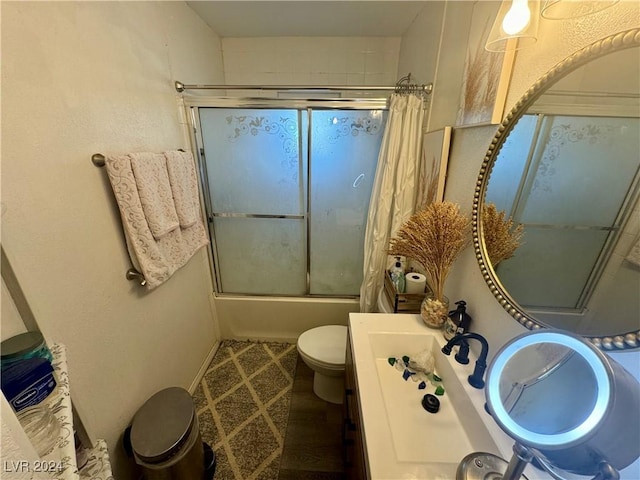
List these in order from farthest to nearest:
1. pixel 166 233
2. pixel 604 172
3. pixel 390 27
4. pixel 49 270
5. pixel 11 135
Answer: pixel 390 27
pixel 166 233
pixel 49 270
pixel 11 135
pixel 604 172

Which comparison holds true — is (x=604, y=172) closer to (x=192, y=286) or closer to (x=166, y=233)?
(x=166, y=233)

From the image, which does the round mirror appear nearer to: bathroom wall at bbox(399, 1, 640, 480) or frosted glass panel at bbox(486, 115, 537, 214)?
bathroom wall at bbox(399, 1, 640, 480)

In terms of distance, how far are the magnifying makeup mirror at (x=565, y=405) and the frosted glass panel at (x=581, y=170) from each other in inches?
11.4

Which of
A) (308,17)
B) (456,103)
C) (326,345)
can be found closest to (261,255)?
(326,345)

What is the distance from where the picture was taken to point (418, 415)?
0.82 meters

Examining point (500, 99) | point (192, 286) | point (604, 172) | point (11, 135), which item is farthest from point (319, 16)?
point (192, 286)

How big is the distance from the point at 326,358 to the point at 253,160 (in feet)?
4.61

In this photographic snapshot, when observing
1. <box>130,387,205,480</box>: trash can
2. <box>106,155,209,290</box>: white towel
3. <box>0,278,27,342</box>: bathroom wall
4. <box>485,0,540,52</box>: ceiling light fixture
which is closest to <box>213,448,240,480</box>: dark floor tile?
<box>130,387,205,480</box>: trash can

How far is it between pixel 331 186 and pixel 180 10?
137 cm

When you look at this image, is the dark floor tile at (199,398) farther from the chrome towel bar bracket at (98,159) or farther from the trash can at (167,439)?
the chrome towel bar bracket at (98,159)

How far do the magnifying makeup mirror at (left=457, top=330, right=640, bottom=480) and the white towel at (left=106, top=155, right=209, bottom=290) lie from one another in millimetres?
1302

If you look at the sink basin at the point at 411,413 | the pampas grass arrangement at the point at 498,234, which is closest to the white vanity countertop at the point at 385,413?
the sink basin at the point at 411,413

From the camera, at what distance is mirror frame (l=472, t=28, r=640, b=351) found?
46cm

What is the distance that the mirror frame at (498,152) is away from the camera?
46 cm
